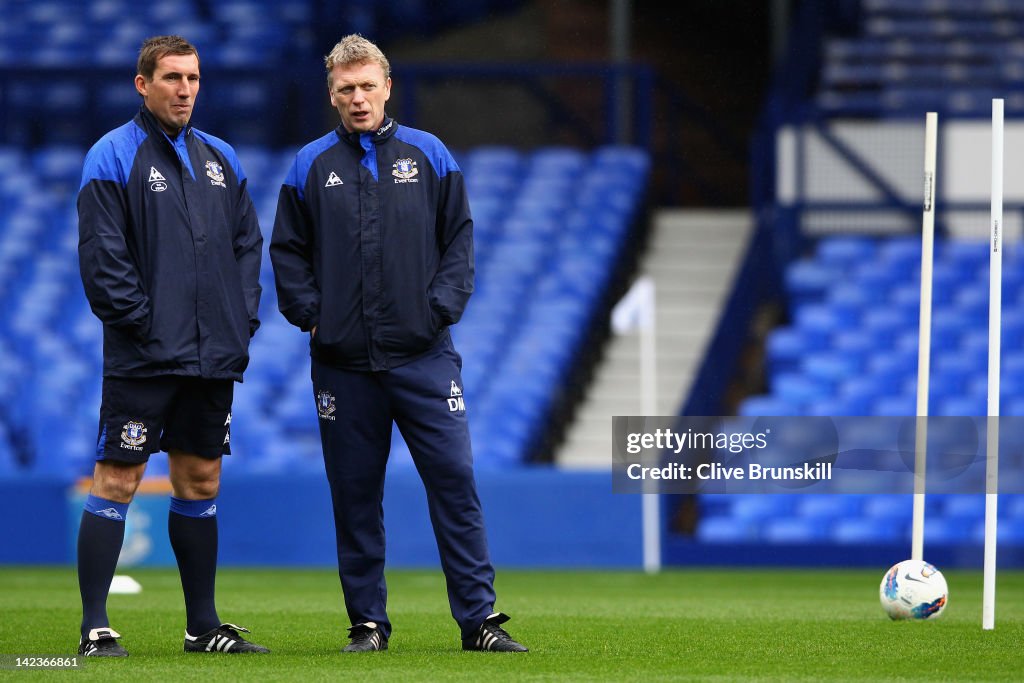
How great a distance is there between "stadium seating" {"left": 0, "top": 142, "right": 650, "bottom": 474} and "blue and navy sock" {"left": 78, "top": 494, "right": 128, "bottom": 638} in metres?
7.28

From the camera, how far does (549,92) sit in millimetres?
17516

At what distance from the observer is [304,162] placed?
5.73 m

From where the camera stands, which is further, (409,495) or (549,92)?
(549,92)

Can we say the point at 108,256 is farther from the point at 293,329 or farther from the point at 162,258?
the point at 293,329

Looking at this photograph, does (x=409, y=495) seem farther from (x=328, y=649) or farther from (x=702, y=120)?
(x=702, y=120)

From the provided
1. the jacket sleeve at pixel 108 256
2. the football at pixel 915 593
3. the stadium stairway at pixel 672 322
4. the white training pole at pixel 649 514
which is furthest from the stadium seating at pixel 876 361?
the jacket sleeve at pixel 108 256

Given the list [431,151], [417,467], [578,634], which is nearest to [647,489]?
[578,634]

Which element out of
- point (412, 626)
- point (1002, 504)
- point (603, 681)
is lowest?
point (1002, 504)

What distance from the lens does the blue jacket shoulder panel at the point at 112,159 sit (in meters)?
5.50

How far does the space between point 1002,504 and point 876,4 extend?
6094 mm

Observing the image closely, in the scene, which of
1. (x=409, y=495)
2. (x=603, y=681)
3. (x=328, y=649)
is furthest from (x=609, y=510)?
(x=603, y=681)

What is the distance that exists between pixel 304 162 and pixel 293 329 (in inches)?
351

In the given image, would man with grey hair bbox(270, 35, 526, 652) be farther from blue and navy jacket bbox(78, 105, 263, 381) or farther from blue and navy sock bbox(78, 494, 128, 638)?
blue and navy sock bbox(78, 494, 128, 638)

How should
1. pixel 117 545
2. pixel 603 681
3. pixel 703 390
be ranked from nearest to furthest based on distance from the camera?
pixel 603 681 < pixel 117 545 < pixel 703 390
